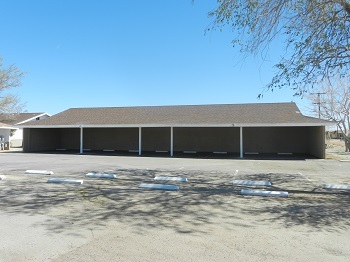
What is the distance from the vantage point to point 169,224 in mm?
5547

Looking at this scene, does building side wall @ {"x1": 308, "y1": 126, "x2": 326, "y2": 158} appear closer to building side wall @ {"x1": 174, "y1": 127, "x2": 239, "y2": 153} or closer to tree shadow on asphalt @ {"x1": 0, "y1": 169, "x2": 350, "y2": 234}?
building side wall @ {"x1": 174, "y1": 127, "x2": 239, "y2": 153}

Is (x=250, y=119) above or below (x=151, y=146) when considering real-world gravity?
above

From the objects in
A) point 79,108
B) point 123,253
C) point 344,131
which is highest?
point 79,108

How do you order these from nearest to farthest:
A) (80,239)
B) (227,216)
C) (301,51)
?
(80,239), (227,216), (301,51)

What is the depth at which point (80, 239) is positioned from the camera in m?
4.66

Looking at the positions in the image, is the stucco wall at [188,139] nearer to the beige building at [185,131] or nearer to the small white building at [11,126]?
the beige building at [185,131]

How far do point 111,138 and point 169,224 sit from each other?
24.1 metres

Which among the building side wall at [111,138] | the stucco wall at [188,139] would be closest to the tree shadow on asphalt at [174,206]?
the stucco wall at [188,139]

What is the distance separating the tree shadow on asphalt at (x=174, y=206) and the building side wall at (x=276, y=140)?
16.1 meters

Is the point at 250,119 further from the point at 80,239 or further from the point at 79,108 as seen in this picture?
the point at 80,239

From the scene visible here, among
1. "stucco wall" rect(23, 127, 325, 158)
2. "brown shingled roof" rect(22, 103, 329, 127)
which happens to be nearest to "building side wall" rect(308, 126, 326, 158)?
"stucco wall" rect(23, 127, 325, 158)

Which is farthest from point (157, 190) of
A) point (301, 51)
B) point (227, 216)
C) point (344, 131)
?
point (344, 131)

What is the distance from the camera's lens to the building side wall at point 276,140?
25312 millimetres

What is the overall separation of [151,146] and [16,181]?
1771cm
